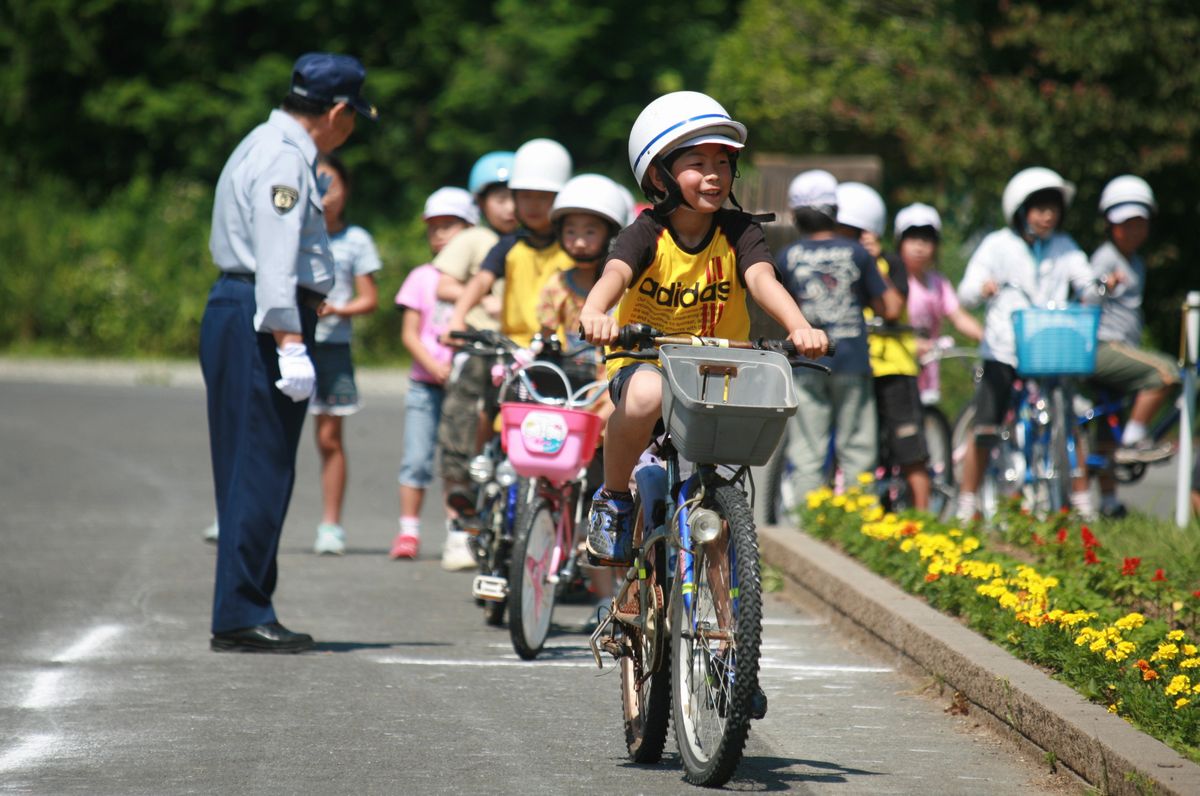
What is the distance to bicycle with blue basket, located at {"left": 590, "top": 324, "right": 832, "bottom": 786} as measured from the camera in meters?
4.85

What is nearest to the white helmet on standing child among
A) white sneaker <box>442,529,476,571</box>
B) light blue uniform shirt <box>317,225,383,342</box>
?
white sneaker <box>442,529,476,571</box>

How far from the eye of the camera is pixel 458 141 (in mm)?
31531

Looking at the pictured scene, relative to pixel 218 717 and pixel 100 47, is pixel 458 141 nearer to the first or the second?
pixel 100 47

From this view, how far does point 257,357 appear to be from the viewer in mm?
7246

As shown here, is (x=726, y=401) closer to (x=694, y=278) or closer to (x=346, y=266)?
(x=694, y=278)

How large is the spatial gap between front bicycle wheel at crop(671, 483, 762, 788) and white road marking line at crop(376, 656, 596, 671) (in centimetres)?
196

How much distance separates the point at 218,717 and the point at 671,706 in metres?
1.54

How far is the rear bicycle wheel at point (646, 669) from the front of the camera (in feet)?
17.3

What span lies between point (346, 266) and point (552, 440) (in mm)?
3685

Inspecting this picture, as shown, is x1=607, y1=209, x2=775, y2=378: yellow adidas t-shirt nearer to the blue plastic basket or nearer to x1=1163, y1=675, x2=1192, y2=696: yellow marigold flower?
x1=1163, y1=675, x2=1192, y2=696: yellow marigold flower

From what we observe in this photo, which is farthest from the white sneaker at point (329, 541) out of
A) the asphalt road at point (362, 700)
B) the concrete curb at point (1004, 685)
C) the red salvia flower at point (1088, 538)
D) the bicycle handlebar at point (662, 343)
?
the bicycle handlebar at point (662, 343)

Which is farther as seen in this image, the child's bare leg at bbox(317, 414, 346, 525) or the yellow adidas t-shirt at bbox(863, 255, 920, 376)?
the yellow adidas t-shirt at bbox(863, 255, 920, 376)

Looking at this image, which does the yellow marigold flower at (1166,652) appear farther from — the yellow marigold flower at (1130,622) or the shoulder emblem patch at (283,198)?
the shoulder emblem patch at (283,198)

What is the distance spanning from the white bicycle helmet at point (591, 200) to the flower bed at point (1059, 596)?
1.84 metres
